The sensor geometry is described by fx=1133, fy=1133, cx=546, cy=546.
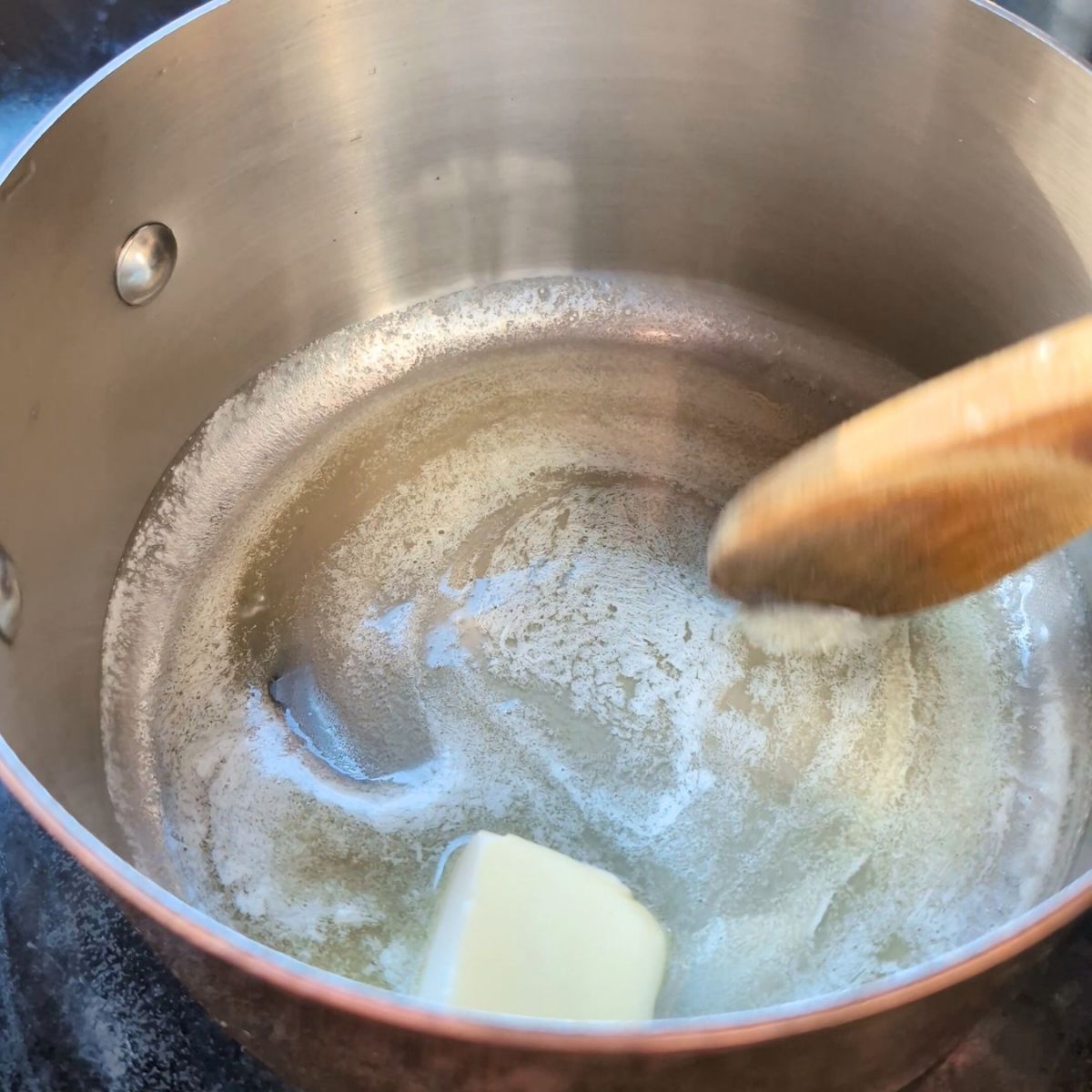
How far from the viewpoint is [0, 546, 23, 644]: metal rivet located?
0.74 meters

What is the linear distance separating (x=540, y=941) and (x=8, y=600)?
1.37ft

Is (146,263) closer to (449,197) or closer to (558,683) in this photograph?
(449,197)

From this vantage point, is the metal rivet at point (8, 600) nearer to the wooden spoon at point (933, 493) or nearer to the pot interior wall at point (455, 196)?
the pot interior wall at point (455, 196)

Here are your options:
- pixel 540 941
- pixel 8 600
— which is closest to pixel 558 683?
pixel 540 941

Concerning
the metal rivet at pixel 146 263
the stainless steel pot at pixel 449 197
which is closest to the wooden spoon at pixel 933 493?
the stainless steel pot at pixel 449 197

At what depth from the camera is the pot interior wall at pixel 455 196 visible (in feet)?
2.59

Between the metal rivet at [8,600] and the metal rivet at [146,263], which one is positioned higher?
the metal rivet at [146,263]

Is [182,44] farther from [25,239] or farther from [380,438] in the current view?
[380,438]

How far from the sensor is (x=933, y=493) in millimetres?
687

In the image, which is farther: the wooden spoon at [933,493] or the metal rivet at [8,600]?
the metal rivet at [8,600]

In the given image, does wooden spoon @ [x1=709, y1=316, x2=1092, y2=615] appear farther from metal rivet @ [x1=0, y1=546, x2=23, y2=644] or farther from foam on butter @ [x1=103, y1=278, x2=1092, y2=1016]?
metal rivet @ [x1=0, y1=546, x2=23, y2=644]

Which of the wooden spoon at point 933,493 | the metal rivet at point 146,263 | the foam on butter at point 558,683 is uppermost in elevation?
the metal rivet at point 146,263

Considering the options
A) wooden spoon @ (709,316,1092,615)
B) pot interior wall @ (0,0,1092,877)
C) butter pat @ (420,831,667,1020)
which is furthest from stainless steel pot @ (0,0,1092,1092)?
wooden spoon @ (709,316,1092,615)

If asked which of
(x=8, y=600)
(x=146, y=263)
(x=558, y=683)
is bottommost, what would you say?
(x=558, y=683)
